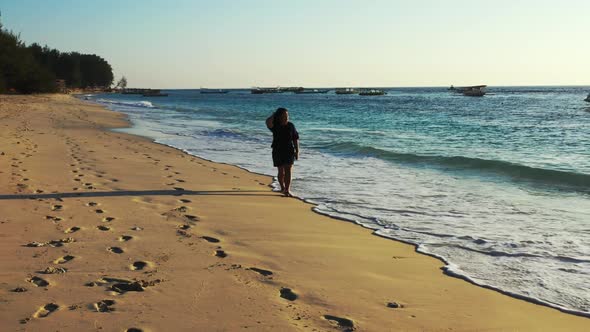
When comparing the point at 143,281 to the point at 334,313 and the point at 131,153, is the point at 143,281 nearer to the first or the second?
the point at 334,313

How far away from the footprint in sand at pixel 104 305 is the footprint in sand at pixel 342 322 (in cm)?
150

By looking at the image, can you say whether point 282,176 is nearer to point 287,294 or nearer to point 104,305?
point 287,294

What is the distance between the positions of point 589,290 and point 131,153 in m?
12.1

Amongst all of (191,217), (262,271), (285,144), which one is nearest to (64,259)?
(262,271)

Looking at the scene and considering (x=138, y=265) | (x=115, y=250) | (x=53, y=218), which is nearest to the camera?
(x=138, y=265)

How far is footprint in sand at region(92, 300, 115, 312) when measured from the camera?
358 centimetres

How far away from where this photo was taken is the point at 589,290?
466 centimetres

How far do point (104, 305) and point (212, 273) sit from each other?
1.08 meters

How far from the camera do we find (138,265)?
466 centimetres

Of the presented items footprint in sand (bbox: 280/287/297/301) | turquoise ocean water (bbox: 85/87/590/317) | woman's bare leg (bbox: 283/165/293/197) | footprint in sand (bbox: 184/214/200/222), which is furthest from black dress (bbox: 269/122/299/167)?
footprint in sand (bbox: 280/287/297/301)

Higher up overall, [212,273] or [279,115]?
[279,115]

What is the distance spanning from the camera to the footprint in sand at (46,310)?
3.44 m

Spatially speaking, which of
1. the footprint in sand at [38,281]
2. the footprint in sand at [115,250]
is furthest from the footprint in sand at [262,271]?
the footprint in sand at [38,281]

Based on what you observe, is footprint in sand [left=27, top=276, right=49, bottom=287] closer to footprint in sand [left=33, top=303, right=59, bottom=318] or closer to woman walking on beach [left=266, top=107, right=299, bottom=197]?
footprint in sand [left=33, top=303, right=59, bottom=318]
